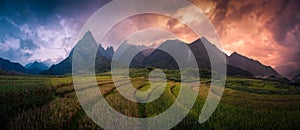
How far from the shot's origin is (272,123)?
9.33 meters

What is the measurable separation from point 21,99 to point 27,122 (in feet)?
21.8

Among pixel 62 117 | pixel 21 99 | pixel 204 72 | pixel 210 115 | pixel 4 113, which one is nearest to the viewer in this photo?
pixel 62 117

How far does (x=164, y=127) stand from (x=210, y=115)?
4167 millimetres

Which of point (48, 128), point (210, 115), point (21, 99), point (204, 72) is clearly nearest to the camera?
point (48, 128)

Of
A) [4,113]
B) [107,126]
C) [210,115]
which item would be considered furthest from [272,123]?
[4,113]

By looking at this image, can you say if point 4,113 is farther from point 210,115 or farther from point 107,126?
point 210,115

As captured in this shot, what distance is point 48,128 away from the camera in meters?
7.20

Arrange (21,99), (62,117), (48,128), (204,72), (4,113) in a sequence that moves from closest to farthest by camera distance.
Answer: (48,128) < (62,117) < (4,113) < (21,99) < (204,72)

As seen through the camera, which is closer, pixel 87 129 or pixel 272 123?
pixel 87 129

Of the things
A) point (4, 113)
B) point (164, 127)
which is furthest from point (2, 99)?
point (164, 127)

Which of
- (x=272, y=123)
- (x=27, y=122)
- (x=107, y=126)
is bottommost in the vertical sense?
(x=272, y=123)

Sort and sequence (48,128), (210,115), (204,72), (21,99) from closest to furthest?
(48,128)
(210,115)
(21,99)
(204,72)

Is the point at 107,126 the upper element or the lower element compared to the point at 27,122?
lower

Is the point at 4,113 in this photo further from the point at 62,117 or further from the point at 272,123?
the point at 272,123
